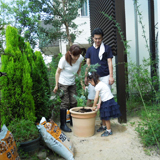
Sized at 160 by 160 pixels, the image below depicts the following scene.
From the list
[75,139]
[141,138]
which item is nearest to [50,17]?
[75,139]

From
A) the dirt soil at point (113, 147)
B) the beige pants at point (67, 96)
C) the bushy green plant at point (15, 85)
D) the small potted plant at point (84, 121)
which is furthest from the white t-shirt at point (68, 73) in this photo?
the dirt soil at point (113, 147)

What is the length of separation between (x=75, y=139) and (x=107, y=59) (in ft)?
4.92

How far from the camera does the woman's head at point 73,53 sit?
271cm

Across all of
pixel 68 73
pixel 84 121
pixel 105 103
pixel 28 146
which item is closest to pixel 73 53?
pixel 68 73

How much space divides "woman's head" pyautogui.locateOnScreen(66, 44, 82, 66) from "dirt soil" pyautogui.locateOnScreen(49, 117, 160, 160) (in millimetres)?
1341

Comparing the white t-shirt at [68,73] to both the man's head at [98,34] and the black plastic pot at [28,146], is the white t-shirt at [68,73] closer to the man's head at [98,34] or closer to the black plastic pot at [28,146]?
the man's head at [98,34]

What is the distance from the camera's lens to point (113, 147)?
7.64 feet

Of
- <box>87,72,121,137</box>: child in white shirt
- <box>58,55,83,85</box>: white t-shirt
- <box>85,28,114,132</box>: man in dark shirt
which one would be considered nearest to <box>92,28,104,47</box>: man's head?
<box>85,28,114,132</box>: man in dark shirt

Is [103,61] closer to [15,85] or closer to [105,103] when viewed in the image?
[105,103]

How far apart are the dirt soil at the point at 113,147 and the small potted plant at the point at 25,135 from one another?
23.2 inches

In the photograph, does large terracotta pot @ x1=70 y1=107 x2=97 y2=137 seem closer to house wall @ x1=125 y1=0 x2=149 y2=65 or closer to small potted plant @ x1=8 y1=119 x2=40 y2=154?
small potted plant @ x1=8 y1=119 x2=40 y2=154

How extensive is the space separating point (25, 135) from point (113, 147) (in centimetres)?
124

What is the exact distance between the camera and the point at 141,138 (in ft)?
8.01

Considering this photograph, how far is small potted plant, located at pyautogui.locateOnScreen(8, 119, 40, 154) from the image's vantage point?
2.00 meters
